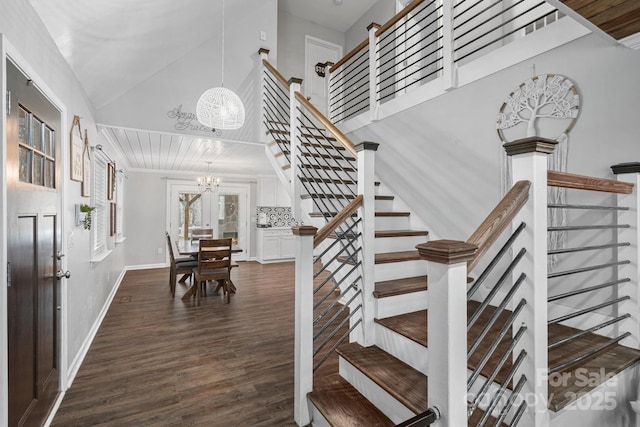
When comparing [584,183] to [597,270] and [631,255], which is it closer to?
[631,255]

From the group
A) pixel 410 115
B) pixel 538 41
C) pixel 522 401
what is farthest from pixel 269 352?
pixel 538 41

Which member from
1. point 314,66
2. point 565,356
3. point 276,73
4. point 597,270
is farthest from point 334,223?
point 314,66

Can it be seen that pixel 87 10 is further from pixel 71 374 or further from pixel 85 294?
pixel 71 374

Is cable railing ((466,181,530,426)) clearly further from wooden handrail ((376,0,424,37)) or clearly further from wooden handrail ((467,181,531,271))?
wooden handrail ((376,0,424,37))

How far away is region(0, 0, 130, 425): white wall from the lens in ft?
5.00

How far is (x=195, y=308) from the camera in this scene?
4.33 meters

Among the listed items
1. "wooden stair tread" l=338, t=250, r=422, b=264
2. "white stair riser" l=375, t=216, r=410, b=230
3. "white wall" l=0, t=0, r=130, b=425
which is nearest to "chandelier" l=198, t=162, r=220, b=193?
"white wall" l=0, t=0, r=130, b=425

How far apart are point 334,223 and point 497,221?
3.34 ft

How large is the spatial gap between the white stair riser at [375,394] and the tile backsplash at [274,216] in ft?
21.5

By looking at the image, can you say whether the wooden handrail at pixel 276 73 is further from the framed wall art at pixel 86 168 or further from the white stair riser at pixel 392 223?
the framed wall art at pixel 86 168

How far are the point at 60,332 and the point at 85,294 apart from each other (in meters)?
0.82

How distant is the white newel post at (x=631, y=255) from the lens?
1778 millimetres

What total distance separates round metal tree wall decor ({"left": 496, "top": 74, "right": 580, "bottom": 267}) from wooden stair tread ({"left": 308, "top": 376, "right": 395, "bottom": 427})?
1616mm

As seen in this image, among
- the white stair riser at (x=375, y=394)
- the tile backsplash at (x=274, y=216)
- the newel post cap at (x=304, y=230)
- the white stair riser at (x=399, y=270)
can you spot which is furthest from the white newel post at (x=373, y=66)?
the tile backsplash at (x=274, y=216)
